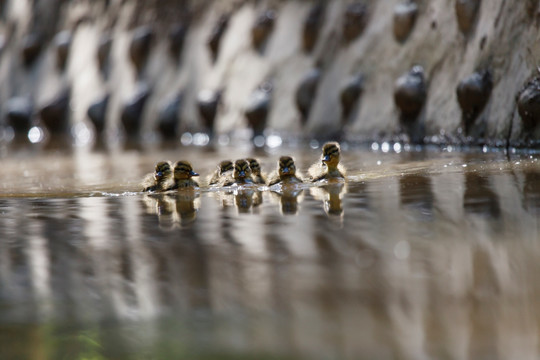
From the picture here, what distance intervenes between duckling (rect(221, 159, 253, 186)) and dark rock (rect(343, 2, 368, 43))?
5.57 m

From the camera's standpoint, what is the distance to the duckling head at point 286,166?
5781 millimetres

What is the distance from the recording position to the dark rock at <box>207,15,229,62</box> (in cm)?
1487

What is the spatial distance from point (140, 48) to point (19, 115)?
205 inches

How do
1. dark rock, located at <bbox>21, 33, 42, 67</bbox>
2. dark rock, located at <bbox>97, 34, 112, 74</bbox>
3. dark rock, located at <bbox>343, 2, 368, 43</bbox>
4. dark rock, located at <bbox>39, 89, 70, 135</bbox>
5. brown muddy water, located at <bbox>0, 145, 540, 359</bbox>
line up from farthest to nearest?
dark rock, located at <bbox>21, 33, 42, 67</bbox>, dark rock, located at <bbox>39, 89, 70, 135</bbox>, dark rock, located at <bbox>97, 34, 112, 74</bbox>, dark rock, located at <bbox>343, 2, 368, 43</bbox>, brown muddy water, located at <bbox>0, 145, 540, 359</bbox>

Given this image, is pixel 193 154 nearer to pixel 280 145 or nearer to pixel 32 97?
pixel 280 145

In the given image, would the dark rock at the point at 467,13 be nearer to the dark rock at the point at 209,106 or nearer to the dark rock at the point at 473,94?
the dark rock at the point at 473,94

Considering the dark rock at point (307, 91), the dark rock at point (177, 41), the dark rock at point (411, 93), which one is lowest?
the dark rock at point (411, 93)

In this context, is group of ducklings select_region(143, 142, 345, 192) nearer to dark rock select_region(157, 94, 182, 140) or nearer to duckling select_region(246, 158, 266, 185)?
duckling select_region(246, 158, 266, 185)

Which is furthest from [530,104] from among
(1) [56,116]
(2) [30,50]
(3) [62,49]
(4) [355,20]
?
(2) [30,50]

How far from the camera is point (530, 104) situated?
659 cm

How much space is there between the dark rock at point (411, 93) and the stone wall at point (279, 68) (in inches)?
0.7

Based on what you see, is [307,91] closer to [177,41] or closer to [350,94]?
[350,94]

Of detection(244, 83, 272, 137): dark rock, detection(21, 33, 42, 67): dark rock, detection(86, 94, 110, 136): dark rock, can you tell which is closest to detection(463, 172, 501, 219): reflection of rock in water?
detection(244, 83, 272, 137): dark rock

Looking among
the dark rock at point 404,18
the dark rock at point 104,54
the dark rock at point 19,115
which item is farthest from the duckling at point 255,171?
the dark rock at point 19,115
